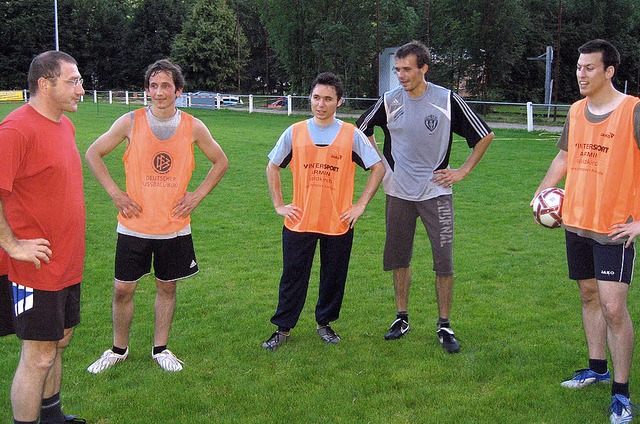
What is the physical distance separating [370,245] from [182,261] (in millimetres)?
4166

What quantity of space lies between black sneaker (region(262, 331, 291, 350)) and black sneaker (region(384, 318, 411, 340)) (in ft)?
2.70

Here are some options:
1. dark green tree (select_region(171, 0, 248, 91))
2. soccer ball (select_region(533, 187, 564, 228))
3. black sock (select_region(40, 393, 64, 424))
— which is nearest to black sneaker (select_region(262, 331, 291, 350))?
black sock (select_region(40, 393, 64, 424))

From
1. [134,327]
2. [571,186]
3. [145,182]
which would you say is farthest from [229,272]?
[571,186]

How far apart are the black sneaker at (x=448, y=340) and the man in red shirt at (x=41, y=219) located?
288cm

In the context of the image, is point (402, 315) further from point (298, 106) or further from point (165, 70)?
point (298, 106)

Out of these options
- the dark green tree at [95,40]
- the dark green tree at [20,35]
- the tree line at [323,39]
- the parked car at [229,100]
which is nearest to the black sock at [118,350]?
the tree line at [323,39]

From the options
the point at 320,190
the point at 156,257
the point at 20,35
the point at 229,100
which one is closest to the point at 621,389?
the point at 320,190

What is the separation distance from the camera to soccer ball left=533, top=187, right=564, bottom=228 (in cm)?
461

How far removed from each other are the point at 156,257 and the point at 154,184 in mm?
516

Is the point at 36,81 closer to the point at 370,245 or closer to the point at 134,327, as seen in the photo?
the point at 134,327

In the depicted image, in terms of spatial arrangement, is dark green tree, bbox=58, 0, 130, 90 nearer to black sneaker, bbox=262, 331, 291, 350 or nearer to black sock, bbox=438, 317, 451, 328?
black sneaker, bbox=262, 331, 291, 350

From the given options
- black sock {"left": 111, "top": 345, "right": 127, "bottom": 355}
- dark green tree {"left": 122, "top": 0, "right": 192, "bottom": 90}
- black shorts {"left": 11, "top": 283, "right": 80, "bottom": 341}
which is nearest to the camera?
black shorts {"left": 11, "top": 283, "right": 80, "bottom": 341}

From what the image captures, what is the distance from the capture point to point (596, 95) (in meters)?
4.19

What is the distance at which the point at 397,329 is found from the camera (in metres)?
5.55
